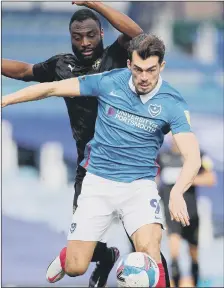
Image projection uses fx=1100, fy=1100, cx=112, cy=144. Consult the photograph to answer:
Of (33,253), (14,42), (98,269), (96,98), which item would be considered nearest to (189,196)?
(33,253)

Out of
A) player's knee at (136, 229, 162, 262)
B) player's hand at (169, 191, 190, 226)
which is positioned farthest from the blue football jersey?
player's hand at (169, 191, 190, 226)

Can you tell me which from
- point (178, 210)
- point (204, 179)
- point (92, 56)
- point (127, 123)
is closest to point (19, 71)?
point (92, 56)

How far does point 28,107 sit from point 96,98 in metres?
8.21

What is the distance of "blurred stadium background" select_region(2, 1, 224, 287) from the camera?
42.4ft

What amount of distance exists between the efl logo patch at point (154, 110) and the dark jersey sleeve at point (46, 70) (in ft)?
3.92

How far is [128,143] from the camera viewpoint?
8492 millimetres

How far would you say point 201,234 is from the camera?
1311cm

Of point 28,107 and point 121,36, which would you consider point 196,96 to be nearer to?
point 28,107

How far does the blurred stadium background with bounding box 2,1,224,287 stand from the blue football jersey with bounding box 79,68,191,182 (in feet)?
12.2

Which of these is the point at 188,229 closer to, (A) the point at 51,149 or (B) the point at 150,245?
(A) the point at 51,149

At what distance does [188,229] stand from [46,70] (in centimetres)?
370

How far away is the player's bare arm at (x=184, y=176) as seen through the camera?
25.2 ft

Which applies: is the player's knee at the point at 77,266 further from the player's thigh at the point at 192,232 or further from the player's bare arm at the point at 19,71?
the player's thigh at the point at 192,232

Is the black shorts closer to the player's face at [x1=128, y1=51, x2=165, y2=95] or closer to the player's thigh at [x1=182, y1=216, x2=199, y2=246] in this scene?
the player's thigh at [x1=182, y1=216, x2=199, y2=246]
